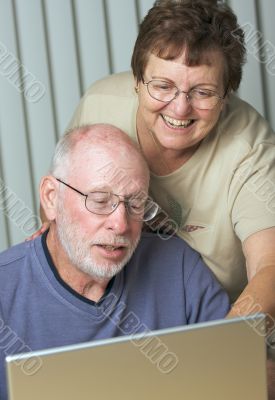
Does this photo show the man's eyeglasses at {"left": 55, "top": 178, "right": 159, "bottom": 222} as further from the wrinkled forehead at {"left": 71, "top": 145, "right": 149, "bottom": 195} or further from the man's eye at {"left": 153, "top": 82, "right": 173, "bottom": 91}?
the man's eye at {"left": 153, "top": 82, "right": 173, "bottom": 91}

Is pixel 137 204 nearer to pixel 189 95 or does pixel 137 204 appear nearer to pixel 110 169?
pixel 110 169

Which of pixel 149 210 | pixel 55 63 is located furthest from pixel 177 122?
pixel 55 63

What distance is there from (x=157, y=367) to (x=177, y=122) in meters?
0.81

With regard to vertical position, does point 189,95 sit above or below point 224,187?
above

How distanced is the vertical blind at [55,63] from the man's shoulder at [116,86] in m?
0.71

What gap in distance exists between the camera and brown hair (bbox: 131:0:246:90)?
162 cm

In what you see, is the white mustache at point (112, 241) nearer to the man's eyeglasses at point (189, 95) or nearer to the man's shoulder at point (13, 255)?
the man's shoulder at point (13, 255)

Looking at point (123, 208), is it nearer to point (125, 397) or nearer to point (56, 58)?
point (125, 397)

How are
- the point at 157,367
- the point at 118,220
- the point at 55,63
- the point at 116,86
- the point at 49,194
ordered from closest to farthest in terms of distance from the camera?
the point at 157,367 → the point at 118,220 → the point at 49,194 → the point at 116,86 → the point at 55,63

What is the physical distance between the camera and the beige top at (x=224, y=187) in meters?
1.71

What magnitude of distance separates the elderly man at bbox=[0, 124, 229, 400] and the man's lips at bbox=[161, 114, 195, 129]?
0.48 feet

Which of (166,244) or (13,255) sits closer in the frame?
(13,255)

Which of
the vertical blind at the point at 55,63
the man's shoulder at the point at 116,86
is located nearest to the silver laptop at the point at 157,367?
the man's shoulder at the point at 116,86

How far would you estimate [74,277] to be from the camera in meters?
1.56
